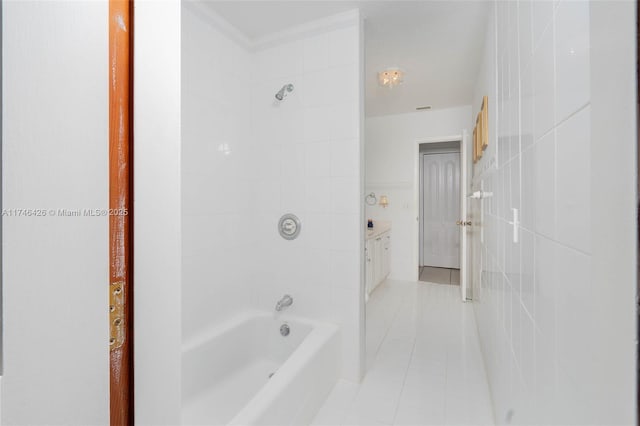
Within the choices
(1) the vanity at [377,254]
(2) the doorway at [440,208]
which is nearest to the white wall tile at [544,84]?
(1) the vanity at [377,254]

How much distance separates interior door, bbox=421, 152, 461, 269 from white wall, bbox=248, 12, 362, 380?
4.00 metres

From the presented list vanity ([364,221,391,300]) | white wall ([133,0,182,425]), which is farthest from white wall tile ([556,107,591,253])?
vanity ([364,221,391,300])

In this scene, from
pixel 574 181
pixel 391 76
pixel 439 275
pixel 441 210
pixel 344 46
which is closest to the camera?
pixel 574 181

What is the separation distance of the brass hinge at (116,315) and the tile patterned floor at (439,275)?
4401 mm

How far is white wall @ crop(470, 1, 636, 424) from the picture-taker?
36cm

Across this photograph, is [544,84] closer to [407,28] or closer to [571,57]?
[571,57]

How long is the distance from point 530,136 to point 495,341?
47.8 inches

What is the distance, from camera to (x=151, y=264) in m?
0.50

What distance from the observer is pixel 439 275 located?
480 centimetres

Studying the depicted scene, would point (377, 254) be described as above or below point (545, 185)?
below

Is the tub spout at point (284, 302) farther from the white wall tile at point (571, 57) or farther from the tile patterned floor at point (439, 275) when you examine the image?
the tile patterned floor at point (439, 275)

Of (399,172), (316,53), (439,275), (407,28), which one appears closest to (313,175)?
(316,53)

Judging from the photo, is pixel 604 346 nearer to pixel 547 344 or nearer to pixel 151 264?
pixel 547 344

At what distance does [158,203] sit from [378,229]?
11.7ft
